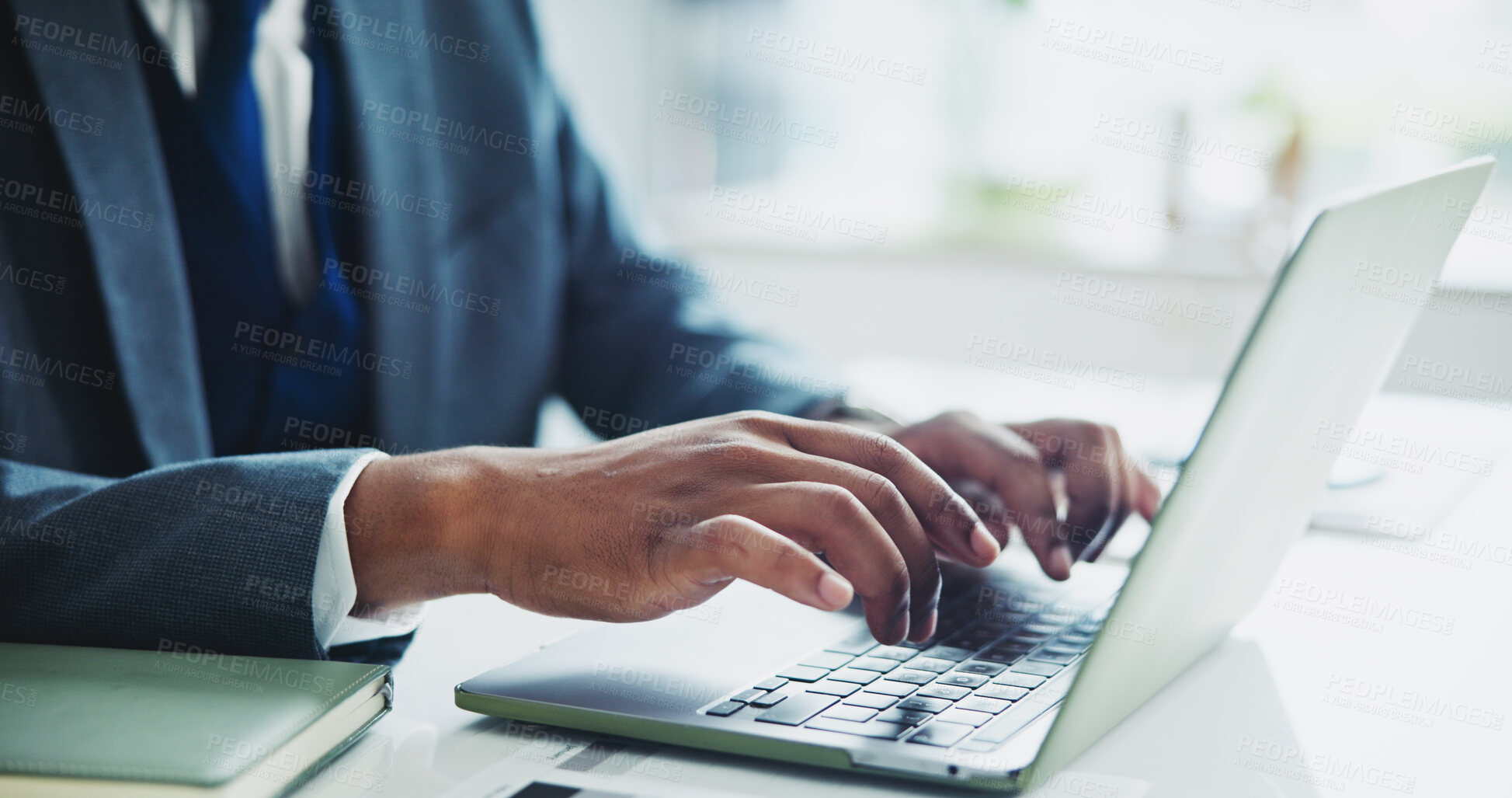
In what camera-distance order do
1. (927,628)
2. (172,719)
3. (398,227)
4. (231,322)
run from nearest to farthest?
(172,719) → (927,628) → (231,322) → (398,227)

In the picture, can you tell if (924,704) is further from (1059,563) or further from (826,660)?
(1059,563)

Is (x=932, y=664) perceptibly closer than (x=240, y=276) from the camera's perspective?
Yes

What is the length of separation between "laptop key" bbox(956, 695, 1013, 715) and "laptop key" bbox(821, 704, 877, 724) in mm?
44

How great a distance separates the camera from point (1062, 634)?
641mm

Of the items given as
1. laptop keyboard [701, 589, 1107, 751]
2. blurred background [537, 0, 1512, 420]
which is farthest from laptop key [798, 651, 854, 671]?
blurred background [537, 0, 1512, 420]

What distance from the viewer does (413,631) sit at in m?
0.66

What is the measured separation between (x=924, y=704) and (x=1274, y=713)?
20 cm

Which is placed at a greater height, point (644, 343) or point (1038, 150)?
point (1038, 150)

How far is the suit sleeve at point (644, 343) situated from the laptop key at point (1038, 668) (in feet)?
1.62

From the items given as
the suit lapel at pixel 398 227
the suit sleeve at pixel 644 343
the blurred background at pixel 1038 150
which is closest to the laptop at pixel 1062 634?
the suit sleeve at pixel 644 343

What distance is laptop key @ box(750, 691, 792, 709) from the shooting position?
519 millimetres

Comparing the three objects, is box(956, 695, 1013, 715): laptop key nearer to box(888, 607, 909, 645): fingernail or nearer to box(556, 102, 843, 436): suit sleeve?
box(888, 607, 909, 645): fingernail

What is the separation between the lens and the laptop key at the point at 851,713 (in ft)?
1.64

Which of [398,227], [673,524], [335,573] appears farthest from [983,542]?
[398,227]
